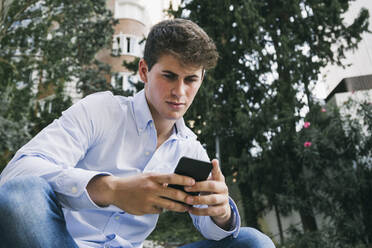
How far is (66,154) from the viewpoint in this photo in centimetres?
127

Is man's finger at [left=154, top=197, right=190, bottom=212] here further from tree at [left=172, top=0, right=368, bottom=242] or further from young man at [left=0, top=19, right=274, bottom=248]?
tree at [left=172, top=0, right=368, bottom=242]

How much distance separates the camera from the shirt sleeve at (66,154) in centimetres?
105

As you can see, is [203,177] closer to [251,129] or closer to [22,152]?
[22,152]

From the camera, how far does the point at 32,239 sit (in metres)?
0.94

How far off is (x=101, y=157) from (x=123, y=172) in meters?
0.14

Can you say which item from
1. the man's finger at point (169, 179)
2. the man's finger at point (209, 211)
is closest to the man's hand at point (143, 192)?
the man's finger at point (169, 179)

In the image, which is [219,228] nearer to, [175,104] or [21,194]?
[175,104]

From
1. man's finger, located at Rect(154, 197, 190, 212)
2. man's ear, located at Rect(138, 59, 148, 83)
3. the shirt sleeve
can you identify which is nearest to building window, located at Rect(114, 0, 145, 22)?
man's ear, located at Rect(138, 59, 148, 83)

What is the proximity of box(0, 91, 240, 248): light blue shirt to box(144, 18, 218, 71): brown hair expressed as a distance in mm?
295

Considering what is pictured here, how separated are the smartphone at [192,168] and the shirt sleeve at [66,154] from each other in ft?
0.94

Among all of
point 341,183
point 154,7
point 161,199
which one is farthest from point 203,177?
point 154,7

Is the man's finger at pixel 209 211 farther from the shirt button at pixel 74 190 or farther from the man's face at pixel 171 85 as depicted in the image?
the man's face at pixel 171 85

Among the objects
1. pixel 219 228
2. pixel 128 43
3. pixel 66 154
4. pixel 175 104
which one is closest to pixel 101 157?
pixel 66 154

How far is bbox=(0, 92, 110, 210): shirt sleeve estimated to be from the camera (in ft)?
3.44
